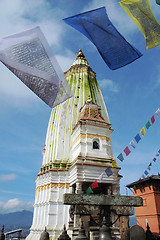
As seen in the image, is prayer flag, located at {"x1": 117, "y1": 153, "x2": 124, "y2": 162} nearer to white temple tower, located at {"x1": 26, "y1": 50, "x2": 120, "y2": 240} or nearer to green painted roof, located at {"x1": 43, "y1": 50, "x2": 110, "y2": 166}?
white temple tower, located at {"x1": 26, "y1": 50, "x2": 120, "y2": 240}

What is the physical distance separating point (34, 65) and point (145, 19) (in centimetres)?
428

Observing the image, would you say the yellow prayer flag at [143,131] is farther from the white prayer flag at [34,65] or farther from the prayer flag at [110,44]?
the white prayer flag at [34,65]

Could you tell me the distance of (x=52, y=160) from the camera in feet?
68.1

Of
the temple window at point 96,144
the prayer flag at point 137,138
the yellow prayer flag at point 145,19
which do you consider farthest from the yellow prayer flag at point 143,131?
the yellow prayer flag at point 145,19

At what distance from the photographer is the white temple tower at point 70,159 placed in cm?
1627

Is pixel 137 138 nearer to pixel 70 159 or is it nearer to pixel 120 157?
pixel 120 157

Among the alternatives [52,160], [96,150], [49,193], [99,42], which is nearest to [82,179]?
[96,150]

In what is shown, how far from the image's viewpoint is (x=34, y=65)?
242 inches

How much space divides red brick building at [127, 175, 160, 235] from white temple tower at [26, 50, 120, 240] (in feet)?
25.3

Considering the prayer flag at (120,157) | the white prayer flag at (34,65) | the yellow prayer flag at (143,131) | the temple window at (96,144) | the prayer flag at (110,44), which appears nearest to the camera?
the white prayer flag at (34,65)

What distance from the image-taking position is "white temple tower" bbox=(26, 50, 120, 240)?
1627 centimetres

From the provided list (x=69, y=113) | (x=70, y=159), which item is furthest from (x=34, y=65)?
(x=69, y=113)

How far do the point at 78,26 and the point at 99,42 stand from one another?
98 cm

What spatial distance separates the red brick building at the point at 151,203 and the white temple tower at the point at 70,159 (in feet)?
25.3
